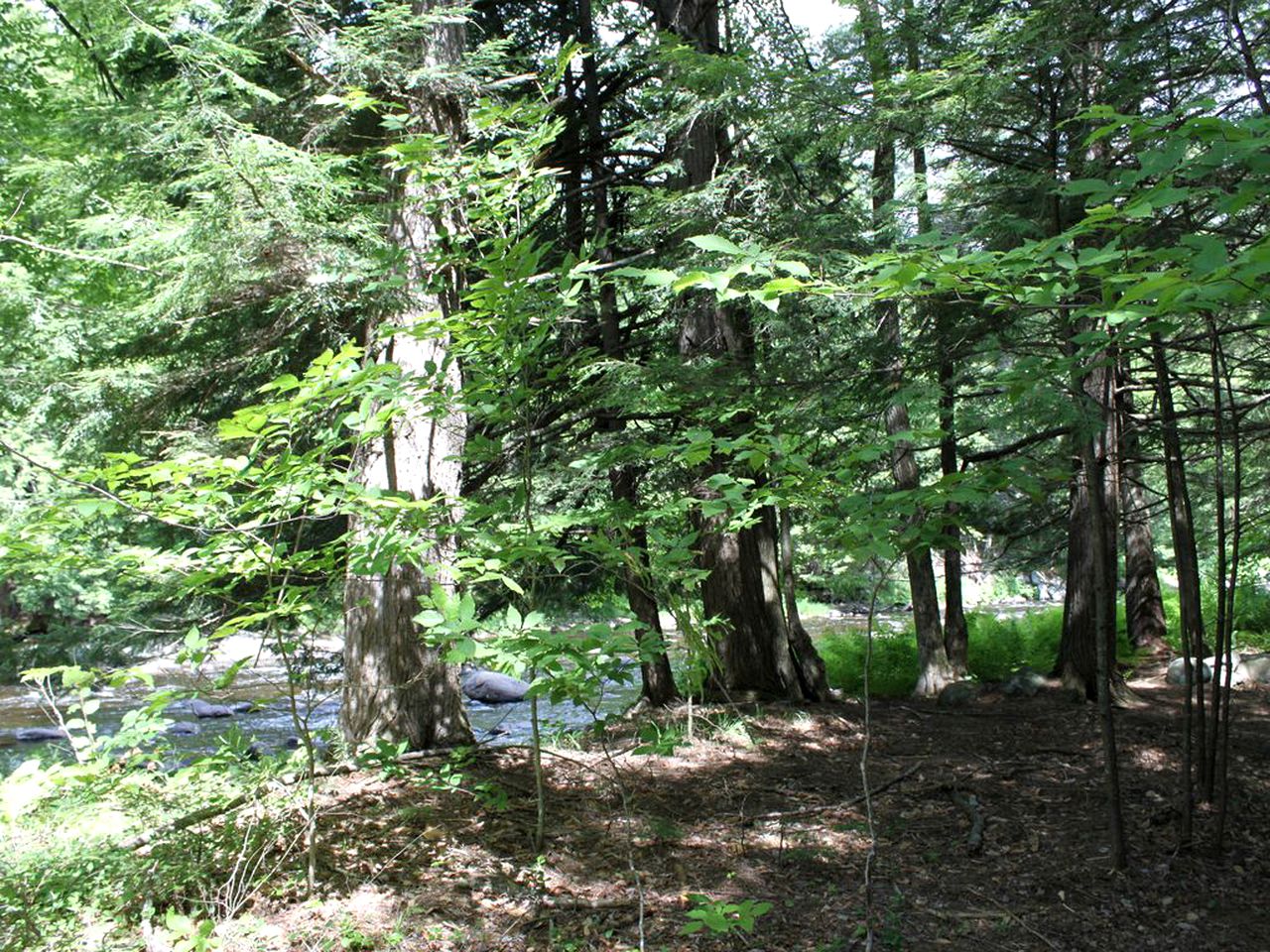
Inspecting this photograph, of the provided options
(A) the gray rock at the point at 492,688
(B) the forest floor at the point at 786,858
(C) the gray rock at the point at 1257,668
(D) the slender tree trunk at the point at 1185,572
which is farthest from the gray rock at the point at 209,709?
(C) the gray rock at the point at 1257,668

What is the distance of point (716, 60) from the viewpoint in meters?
5.41

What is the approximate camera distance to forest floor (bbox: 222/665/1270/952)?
3.30 m

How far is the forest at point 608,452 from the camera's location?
9.52ft

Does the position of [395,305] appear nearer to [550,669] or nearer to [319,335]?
[319,335]

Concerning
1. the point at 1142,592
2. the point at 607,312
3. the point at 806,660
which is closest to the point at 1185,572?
the point at 806,660

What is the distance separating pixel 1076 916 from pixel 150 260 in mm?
6405

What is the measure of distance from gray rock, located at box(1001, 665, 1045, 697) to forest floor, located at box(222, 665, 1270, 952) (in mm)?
2332

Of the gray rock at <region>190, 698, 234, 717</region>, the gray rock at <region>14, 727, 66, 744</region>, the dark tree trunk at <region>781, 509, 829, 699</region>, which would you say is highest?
the dark tree trunk at <region>781, 509, 829, 699</region>

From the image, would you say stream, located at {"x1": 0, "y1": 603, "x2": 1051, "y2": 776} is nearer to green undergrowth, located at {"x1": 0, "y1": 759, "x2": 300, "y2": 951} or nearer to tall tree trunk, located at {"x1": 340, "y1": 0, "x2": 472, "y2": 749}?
tall tree trunk, located at {"x1": 340, "y1": 0, "x2": 472, "y2": 749}

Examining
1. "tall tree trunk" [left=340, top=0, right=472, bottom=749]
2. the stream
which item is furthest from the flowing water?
"tall tree trunk" [left=340, top=0, right=472, bottom=749]

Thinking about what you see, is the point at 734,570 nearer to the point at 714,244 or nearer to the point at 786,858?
the point at 786,858

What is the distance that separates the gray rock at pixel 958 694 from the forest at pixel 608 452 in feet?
0.22

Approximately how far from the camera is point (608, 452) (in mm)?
3539

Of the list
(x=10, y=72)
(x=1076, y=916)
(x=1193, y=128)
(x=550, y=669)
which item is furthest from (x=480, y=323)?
(x=10, y=72)
